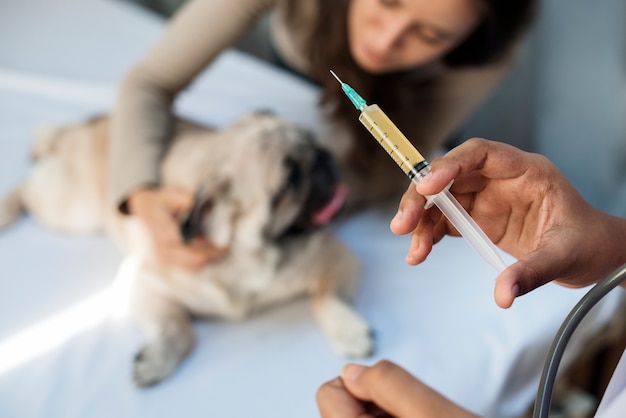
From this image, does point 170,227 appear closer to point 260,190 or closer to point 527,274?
point 260,190

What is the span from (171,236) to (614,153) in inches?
37.5

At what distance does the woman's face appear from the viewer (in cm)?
96

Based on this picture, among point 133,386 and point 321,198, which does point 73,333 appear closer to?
point 133,386

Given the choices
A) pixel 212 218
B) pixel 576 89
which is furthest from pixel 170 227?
pixel 576 89

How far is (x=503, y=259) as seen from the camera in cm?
50

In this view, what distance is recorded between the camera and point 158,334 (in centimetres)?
102

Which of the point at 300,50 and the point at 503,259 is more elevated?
the point at 300,50

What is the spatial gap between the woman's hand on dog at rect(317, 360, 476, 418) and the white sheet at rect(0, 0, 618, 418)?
0.33ft

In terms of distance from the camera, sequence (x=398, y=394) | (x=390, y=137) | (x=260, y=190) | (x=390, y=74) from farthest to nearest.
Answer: (x=390, y=74)
(x=260, y=190)
(x=398, y=394)
(x=390, y=137)

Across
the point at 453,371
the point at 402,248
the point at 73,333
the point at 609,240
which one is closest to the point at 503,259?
the point at 609,240

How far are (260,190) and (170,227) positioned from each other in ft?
0.67

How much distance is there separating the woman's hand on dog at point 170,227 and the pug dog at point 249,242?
22 millimetres

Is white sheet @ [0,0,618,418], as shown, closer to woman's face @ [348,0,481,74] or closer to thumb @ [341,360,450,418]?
thumb @ [341,360,450,418]

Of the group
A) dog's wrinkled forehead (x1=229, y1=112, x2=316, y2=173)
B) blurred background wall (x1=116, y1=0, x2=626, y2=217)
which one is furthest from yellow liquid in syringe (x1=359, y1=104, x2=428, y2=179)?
dog's wrinkled forehead (x1=229, y1=112, x2=316, y2=173)
